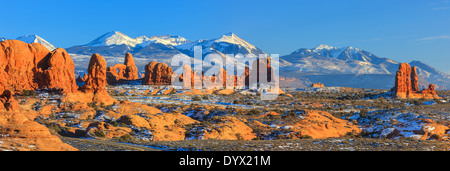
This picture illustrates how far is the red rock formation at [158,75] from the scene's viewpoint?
334 ft

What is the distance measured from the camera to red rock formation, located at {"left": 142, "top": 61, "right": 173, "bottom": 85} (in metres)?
102

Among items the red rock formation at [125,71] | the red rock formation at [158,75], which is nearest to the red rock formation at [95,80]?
the red rock formation at [158,75]

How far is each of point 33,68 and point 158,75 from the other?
50.2 meters

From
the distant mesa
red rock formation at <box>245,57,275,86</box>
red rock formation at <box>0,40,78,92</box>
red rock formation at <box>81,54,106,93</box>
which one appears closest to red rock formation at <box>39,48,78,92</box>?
red rock formation at <box>0,40,78,92</box>

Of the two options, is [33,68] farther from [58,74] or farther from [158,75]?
[158,75]

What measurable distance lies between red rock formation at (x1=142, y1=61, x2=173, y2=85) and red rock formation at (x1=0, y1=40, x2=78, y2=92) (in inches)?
1873

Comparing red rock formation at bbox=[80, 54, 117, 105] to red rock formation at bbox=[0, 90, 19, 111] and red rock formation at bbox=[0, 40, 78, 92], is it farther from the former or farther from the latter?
red rock formation at bbox=[0, 90, 19, 111]

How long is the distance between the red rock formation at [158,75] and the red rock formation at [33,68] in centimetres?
4758

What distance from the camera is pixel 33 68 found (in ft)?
173

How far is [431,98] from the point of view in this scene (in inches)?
3519

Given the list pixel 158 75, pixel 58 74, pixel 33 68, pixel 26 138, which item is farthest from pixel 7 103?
pixel 158 75
